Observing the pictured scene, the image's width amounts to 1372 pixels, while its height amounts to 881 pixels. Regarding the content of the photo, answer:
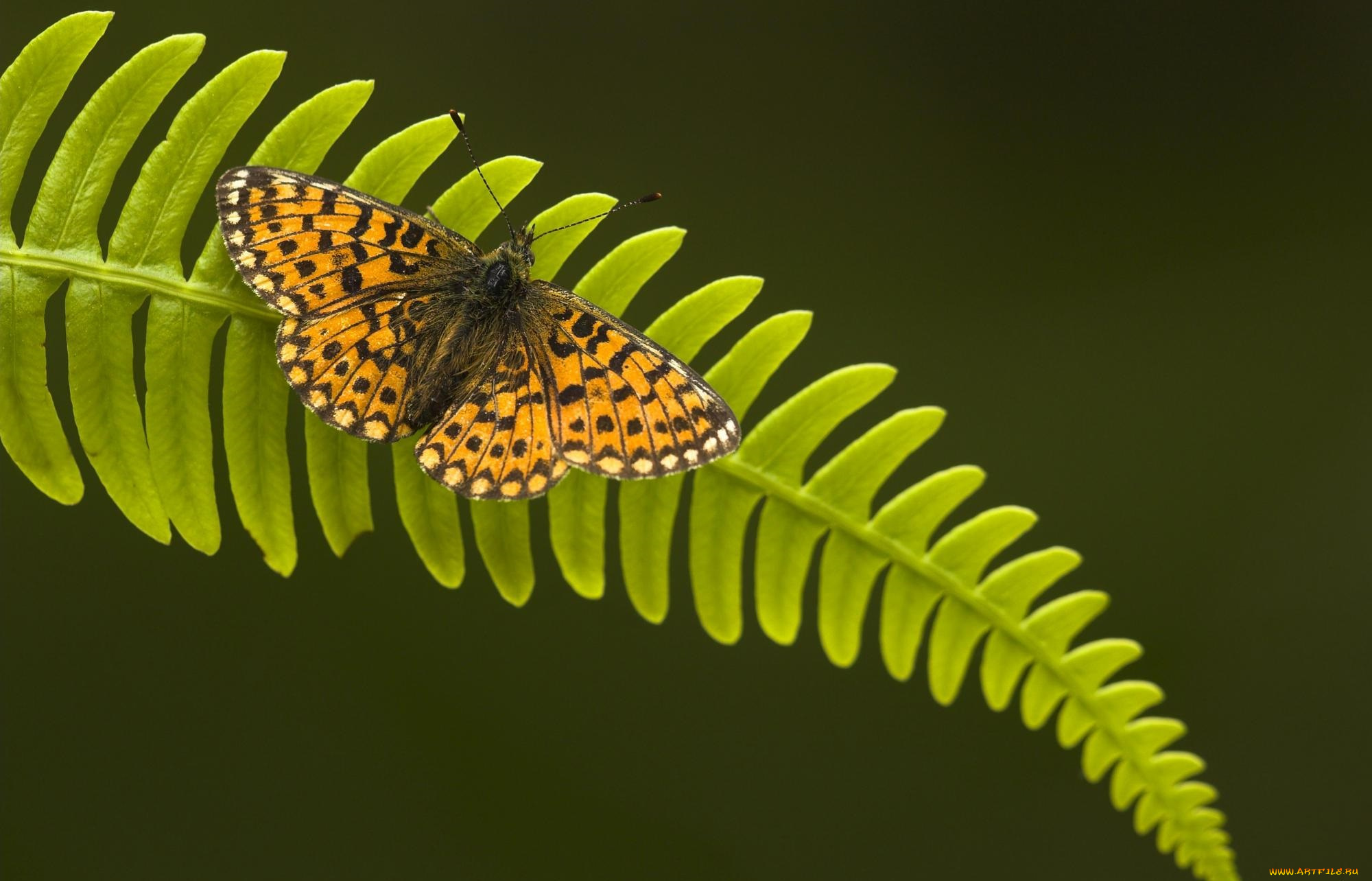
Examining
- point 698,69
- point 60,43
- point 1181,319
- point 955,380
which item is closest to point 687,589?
point 955,380

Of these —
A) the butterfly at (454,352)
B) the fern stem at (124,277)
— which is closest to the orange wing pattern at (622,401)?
the butterfly at (454,352)

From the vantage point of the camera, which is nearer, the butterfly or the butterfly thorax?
the butterfly

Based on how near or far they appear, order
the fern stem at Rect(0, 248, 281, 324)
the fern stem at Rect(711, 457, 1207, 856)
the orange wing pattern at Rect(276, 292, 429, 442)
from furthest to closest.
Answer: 1. the fern stem at Rect(711, 457, 1207, 856)
2. the orange wing pattern at Rect(276, 292, 429, 442)
3. the fern stem at Rect(0, 248, 281, 324)

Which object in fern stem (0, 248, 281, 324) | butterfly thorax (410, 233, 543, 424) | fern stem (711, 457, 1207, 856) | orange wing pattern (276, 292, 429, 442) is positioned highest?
fern stem (711, 457, 1207, 856)

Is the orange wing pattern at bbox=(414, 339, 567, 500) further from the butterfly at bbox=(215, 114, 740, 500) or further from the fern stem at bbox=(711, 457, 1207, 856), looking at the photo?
the fern stem at bbox=(711, 457, 1207, 856)

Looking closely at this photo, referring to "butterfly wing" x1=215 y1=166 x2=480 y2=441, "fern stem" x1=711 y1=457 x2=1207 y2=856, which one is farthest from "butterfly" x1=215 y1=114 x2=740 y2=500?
"fern stem" x1=711 y1=457 x2=1207 y2=856

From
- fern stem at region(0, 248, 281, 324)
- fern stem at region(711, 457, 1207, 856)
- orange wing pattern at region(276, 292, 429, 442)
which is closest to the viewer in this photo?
fern stem at region(0, 248, 281, 324)

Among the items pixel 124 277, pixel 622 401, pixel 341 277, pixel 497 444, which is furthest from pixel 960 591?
pixel 124 277
